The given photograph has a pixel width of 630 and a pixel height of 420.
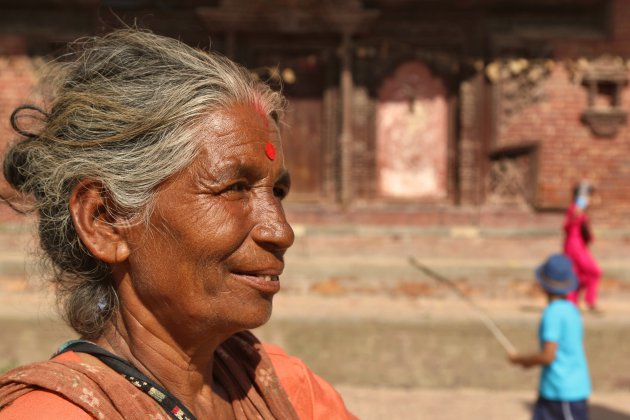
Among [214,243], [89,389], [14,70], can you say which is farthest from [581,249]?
[14,70]

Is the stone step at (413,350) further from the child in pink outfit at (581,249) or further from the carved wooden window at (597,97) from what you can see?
the carved wooden window at (597,97)

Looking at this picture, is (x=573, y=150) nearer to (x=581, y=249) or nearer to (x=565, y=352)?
(x=581, y=249)

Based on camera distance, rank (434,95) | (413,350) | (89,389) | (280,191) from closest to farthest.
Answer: (89,389) < (280,191) < (413,350) < (434,95)

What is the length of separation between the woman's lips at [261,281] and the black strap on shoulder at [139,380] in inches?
10.0

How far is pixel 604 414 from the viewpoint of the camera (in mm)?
5609

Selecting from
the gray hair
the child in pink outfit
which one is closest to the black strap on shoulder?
the gray hair

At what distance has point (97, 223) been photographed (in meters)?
1.31

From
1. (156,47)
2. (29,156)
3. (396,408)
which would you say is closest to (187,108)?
(156,47)

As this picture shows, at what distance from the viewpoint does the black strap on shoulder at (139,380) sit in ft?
4.18

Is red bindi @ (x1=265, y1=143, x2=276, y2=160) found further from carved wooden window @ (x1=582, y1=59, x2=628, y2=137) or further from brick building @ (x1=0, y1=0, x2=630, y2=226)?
carved wooden window @ (x1=582, y1=59, x2=628, y2=137)

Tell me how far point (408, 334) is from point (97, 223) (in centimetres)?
506

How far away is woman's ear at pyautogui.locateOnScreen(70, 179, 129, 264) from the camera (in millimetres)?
1305

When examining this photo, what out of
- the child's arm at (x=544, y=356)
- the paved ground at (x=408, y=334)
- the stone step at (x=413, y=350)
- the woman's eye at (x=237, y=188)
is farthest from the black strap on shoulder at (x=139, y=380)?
the stone step at (x=413, y=350)

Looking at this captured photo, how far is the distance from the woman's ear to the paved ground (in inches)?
158
